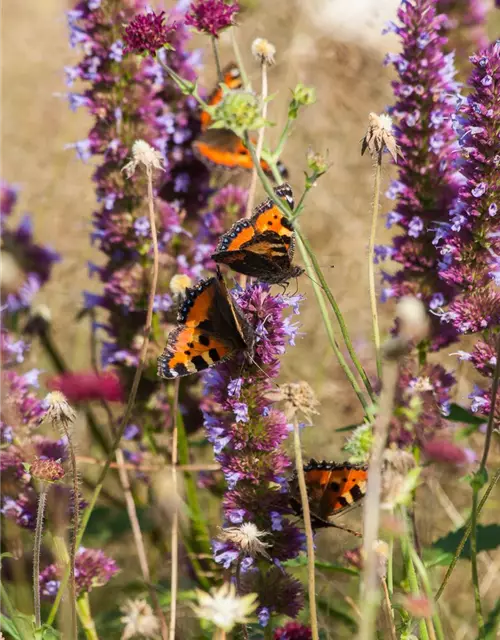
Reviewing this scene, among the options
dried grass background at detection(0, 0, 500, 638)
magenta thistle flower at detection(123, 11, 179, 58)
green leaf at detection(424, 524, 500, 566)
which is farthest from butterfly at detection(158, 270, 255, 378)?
dried grass background at detection(0, 0, 500, 638)

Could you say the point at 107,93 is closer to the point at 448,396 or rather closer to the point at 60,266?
the point at 448,396

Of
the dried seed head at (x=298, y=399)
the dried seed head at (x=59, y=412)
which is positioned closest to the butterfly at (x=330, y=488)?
the dried seed head at (x=298, y=399)

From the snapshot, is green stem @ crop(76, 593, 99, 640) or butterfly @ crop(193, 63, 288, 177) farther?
butterfly @ crop(193, 63, 288, 177)

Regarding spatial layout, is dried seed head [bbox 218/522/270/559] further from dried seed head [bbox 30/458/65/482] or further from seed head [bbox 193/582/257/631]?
seed head [bbox 193/582/257/631]

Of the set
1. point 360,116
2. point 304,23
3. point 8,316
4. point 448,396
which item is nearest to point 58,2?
point 304,23

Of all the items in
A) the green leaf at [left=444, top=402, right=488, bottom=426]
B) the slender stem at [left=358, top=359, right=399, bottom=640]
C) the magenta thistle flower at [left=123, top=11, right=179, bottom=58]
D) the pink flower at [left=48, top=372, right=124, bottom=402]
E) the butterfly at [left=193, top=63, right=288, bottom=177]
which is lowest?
the slender stem at [left=358, top=359, right=399, bottom=640]

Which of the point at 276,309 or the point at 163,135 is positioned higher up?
the point at 163,135

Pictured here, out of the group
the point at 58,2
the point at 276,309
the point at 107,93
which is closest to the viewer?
the point at 276,309
